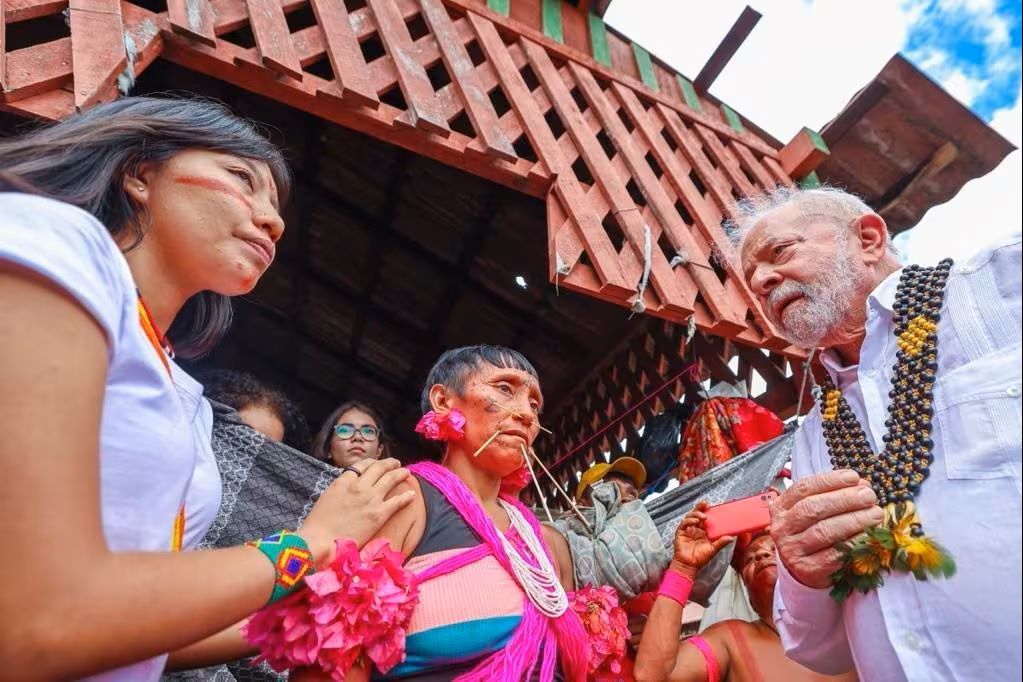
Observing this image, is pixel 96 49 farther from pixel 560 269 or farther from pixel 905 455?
pixel 905 455

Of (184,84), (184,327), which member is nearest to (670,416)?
(184,327)

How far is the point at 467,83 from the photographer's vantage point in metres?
3.05

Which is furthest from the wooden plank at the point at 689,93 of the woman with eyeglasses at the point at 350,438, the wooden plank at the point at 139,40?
the wooden plank at the point at 139,40

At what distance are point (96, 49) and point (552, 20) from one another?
2.60 m

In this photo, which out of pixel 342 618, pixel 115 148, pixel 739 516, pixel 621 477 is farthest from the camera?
pixel 621 477

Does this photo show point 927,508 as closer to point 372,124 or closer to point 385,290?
point 372,124

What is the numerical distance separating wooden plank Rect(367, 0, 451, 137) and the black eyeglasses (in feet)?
5.91

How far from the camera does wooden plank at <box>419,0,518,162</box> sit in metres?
2.83

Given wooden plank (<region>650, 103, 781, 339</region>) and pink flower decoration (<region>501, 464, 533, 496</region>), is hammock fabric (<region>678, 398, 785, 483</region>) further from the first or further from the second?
pink flower decoration (<region>501, 464, 533, 496</region>)

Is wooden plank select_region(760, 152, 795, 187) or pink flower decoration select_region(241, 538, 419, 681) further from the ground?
wooden plank select_region(760, 152, 795, 187)

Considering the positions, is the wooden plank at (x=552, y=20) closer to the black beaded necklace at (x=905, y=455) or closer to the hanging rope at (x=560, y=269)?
the hanging rope at (x=560, y=269)

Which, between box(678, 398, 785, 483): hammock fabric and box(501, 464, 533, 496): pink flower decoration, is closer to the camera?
box(501, 464, 533, 496): pink flower decoration

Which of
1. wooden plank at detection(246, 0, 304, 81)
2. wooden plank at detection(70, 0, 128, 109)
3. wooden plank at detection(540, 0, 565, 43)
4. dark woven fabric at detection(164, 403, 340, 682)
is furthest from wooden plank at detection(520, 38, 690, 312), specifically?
wooden plank at detection(70, 0, 128, 109)

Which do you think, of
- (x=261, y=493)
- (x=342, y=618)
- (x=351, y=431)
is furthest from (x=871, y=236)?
(x=351, y=431)
